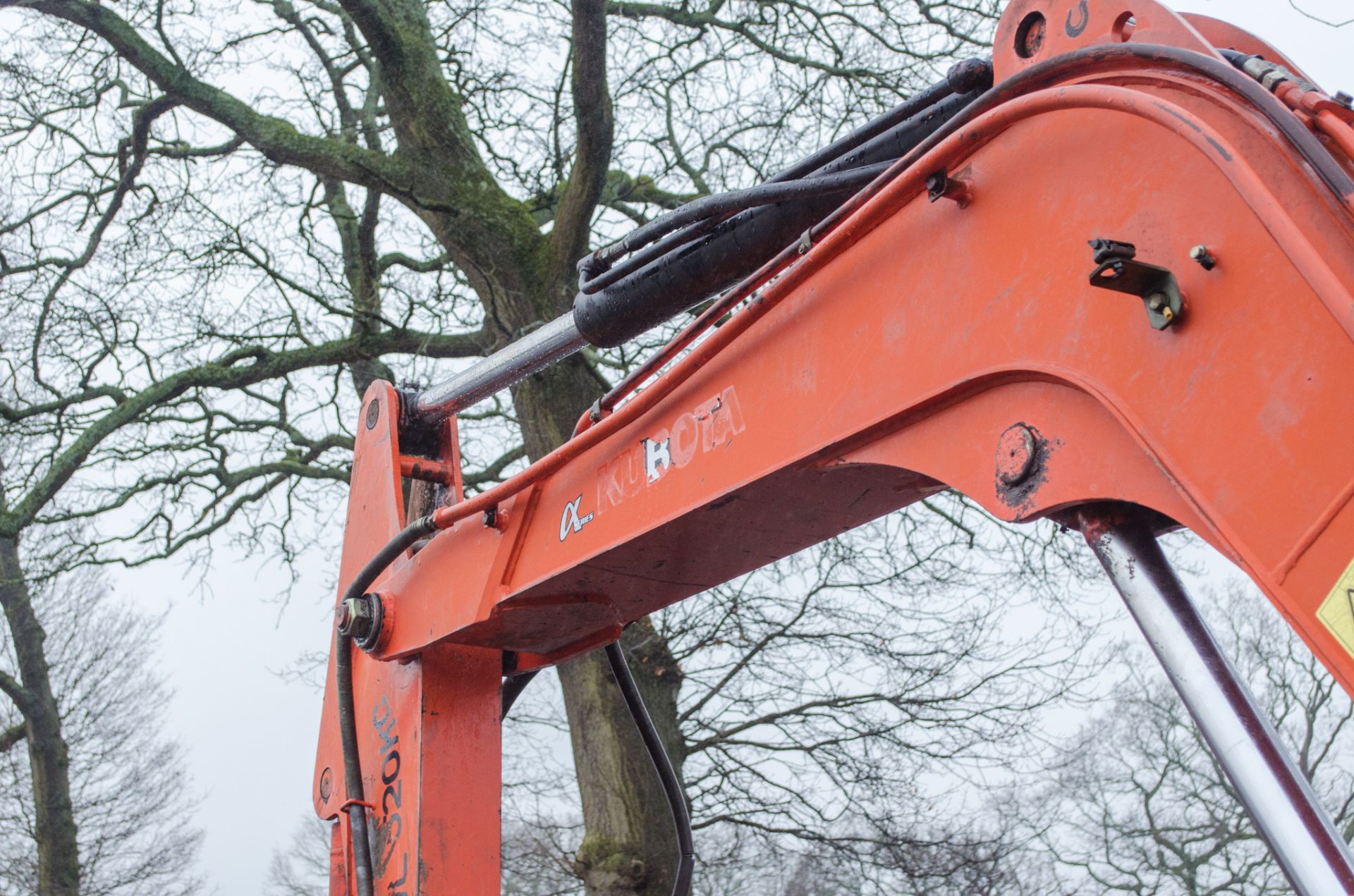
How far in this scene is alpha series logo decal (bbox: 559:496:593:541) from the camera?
8.86 feet

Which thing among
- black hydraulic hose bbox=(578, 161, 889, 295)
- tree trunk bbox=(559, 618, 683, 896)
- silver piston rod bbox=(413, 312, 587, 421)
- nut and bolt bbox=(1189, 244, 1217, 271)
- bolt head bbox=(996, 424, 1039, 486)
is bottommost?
nut and bolt bbox=(1189, 244, 1217, 271)

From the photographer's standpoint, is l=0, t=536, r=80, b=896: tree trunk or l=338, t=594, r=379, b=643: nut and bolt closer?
l=338, t=594, r=379, b=643: nut and bolt

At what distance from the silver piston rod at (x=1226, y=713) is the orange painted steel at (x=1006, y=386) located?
0.11 meters

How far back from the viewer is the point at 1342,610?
123 centimetres

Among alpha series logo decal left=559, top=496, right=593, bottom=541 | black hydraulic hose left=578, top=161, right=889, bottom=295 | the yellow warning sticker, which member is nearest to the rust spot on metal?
the yellow warning sticker

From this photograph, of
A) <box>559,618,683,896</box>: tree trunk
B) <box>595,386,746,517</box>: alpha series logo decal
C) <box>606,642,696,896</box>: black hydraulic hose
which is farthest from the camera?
<box>559,618,683,896</box>: tree trunk

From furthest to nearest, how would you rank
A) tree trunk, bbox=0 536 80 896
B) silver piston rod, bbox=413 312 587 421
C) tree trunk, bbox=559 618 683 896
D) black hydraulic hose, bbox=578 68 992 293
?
tree trunk, bbox=0 536 80 896
tree trunk, bbox=559 618 683 896
silver piston rod, bbox=413 312 587 421
black hydraulic hose, bbox=578 68 992 293

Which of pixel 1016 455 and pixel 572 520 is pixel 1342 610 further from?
pixel 572 520

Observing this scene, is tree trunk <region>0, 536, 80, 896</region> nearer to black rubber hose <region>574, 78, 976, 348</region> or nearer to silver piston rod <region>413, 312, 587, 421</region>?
silver piston rod <region>413, 312, 587, 421</region>

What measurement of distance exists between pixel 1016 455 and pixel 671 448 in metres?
0.90

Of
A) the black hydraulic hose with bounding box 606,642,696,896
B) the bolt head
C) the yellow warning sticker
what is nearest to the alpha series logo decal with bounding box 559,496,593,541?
the black hydraulic hose with bounding box 606,642,696,896

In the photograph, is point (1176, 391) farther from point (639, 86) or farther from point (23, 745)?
point (23, 745)

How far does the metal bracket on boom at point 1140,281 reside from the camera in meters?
1.45

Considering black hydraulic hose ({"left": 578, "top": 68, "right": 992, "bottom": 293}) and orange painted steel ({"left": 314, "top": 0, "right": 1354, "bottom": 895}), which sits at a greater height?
black hydraulic hose ({"left": 578, "top": 68, "right": 992, "bottom": 293})
